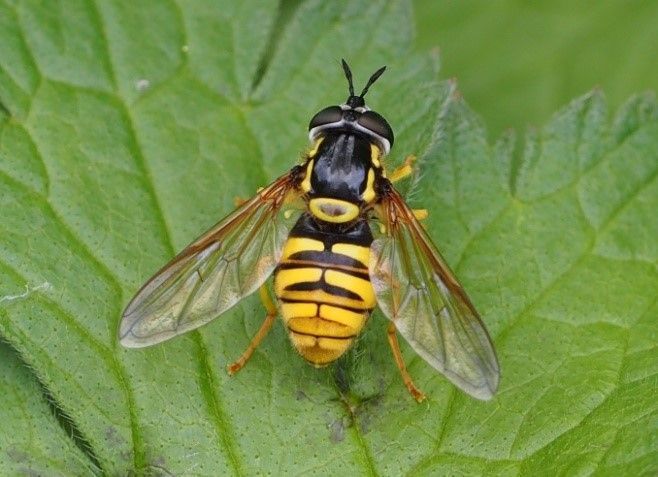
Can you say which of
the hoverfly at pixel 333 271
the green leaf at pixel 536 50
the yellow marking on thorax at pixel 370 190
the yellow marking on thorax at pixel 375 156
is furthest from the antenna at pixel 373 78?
the green leaf at pixel 536 50

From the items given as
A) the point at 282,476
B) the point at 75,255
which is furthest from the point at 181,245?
the point at 282,476

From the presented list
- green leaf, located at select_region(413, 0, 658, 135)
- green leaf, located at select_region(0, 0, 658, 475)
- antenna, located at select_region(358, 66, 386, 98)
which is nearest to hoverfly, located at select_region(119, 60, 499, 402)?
antenna, located at select_region(358, 66, 386, 98)

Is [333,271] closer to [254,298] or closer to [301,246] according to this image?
[301,246]

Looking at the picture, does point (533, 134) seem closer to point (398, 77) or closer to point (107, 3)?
point (398, 77)

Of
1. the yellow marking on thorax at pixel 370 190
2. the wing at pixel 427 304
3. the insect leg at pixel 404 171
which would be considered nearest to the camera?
the wing at pixel 427 304

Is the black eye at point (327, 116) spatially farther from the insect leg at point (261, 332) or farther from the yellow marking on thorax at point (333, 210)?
the insect leg at point (261, 332)

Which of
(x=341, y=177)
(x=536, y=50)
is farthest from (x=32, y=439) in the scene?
(x=536, y=50)

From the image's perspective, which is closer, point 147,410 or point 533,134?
point 147,410
